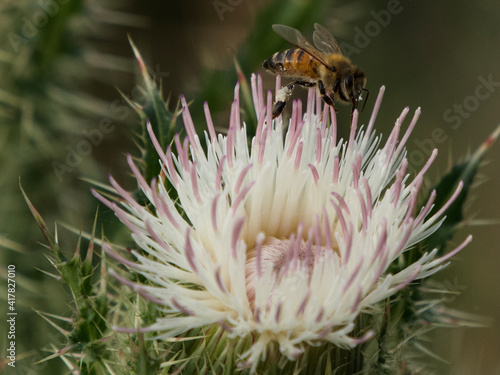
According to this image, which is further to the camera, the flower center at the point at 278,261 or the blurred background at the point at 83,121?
the blurred background at the point at 83,121

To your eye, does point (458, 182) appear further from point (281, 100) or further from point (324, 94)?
point (281, 100)

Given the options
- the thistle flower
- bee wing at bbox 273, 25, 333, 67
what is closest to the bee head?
bee wing at bbox 273, 25, 333, 67

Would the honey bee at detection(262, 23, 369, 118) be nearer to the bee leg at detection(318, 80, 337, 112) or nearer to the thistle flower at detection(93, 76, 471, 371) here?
the bee leg at detection(318, 80, 337, 112)

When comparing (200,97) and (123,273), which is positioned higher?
(200,97)

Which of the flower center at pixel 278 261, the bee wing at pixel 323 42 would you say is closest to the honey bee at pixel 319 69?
the bee wing at pixel 323 42

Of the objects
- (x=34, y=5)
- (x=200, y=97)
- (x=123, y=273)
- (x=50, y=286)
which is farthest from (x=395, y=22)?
(x=123, y=273)

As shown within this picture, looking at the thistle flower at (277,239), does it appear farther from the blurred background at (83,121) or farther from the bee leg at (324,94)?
the blurred background at (83,121)

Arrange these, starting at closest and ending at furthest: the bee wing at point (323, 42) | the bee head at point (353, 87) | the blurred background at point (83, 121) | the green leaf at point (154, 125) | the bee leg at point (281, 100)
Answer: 1. the green leaf at point (154, 125)
2. the bee leg at point (281, 100)
3. the bee head at point (353, 87)
4. the bee wing at point (323, 42)
5. the blurred background at point (83, 121)

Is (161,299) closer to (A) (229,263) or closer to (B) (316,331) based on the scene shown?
(A) (229,263)

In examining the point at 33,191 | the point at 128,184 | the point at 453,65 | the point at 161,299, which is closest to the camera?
the point at 161,299
